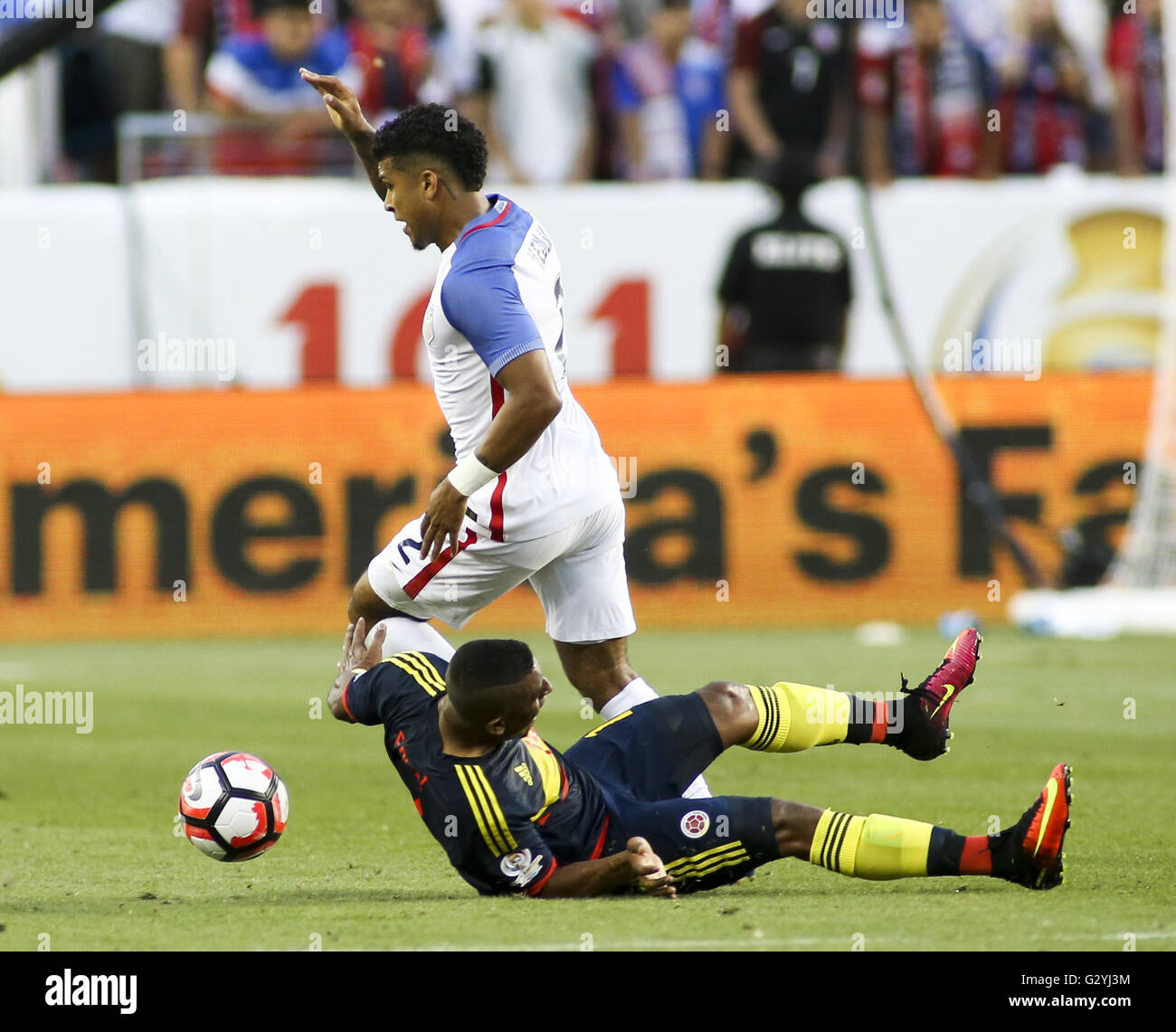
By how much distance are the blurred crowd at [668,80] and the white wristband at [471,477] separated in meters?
8.97

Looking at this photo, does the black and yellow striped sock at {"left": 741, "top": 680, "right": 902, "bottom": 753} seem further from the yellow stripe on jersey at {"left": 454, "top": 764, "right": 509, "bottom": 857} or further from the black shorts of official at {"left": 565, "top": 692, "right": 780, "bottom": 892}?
the yellow stripe on jersey at {"left": 454, "top": 764, "right": 509, "bottom": 857}

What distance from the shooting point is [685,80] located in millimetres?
15602

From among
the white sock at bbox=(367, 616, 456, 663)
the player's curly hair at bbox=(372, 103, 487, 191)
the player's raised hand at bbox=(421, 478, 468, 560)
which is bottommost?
the white sock at bbox=(367, 616, 456, 663)

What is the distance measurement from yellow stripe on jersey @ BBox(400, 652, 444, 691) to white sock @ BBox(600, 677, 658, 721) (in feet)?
2.57

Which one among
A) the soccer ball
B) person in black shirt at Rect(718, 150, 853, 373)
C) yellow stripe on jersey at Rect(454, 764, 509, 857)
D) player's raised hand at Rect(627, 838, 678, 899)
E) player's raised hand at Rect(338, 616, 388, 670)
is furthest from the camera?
person in black shirt at Rect(718, 150, 853, 373)

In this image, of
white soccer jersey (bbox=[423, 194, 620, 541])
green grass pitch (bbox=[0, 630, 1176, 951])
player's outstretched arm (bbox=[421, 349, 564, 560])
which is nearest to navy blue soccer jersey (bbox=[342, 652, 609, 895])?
green grass pitch (bbox=[0, 630, 1176, 951])

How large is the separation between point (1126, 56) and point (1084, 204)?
1.54 metres

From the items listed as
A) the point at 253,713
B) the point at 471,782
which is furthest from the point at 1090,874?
the point at 253,713

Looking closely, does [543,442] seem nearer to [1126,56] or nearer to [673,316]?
[673,316]

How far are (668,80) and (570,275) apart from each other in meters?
1.95

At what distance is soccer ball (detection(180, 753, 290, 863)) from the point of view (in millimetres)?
6133

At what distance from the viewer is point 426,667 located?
5992mm

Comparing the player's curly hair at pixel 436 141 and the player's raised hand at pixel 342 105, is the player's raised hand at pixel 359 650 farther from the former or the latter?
the player's raised hand at pixel 342 105

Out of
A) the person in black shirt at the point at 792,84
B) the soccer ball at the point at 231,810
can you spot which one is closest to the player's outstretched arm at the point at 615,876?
the soccer ball at the point at 231,810
